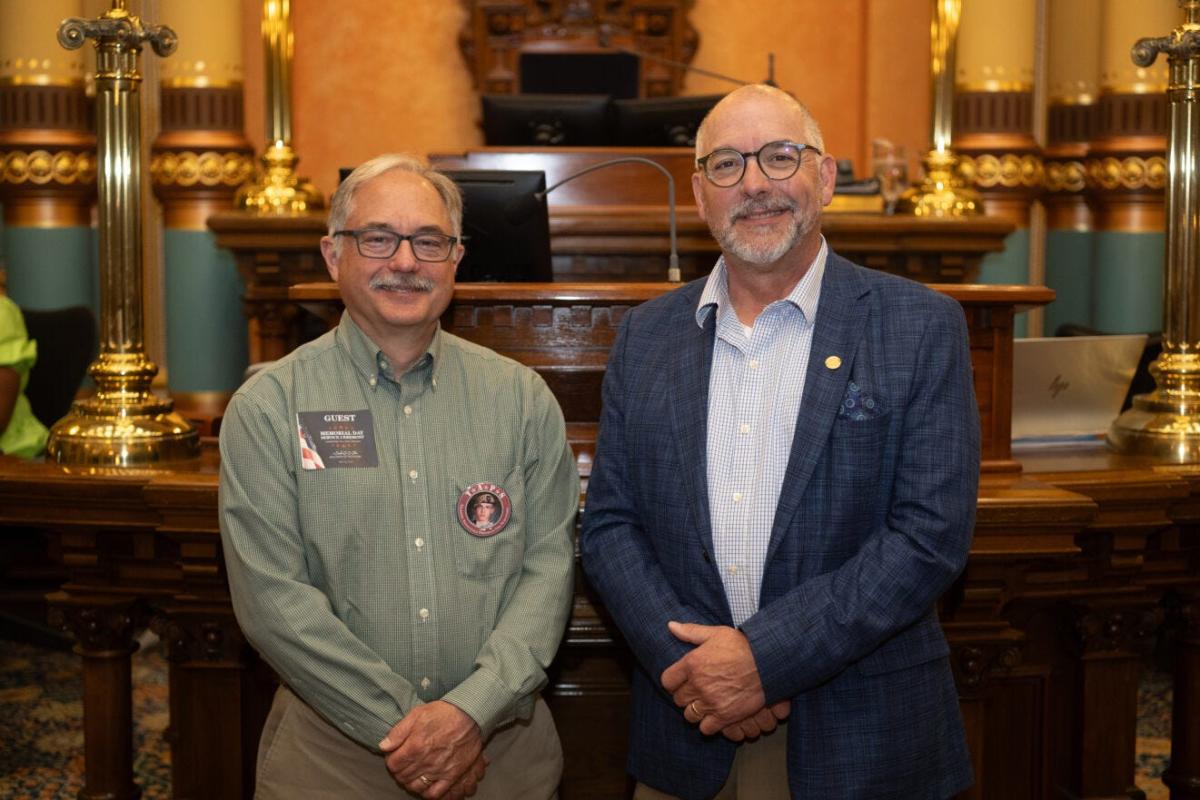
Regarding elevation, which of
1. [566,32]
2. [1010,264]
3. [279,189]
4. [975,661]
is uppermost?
[566,32]

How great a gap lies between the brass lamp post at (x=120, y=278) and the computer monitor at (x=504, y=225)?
72 centimetres

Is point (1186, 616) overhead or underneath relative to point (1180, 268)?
underneath

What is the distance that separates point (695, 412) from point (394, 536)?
1.63ft

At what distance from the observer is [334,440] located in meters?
2.22

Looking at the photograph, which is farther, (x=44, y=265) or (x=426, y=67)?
(x=426, y=67)

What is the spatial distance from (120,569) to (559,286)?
1.13m

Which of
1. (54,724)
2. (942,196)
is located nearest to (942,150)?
(942,196)

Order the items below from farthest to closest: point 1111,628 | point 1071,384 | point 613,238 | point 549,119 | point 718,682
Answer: point 549,119 → point 613,238 → point 1071,384 → point 1111,628 → point 718,682

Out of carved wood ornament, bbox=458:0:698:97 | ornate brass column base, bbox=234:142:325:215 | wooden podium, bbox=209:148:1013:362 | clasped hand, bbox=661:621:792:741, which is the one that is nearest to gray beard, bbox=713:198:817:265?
clasped hand, bbox=661:621:792:741

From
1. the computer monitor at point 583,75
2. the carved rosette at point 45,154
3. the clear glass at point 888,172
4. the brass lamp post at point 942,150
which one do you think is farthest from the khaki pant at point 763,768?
the computer monitor at point 583,75

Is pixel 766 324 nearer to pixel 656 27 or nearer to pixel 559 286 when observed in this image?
pixel 559 286

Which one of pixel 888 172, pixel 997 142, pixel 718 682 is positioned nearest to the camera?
pixel 718 682

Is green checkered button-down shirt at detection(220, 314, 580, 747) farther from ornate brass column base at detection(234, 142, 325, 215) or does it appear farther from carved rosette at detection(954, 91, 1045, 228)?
carved rosette at detection(954, 91, 1045, 228)

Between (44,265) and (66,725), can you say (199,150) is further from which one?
(66,725)
